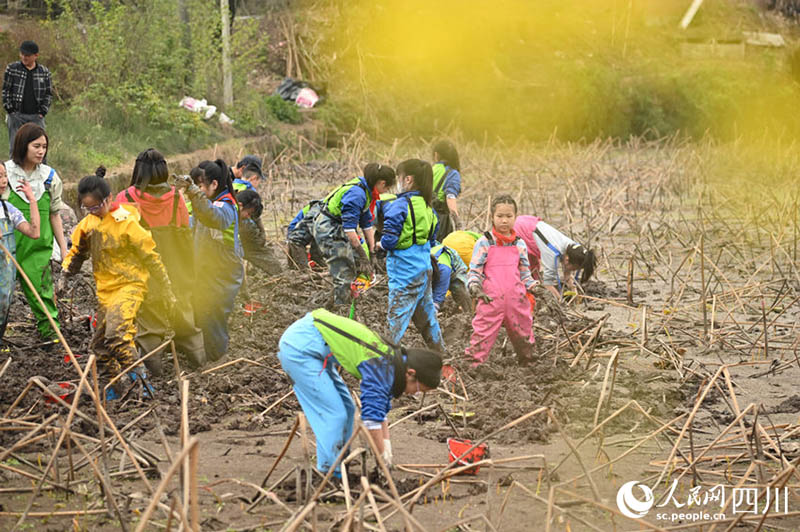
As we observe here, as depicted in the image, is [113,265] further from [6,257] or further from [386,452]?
[386,452]

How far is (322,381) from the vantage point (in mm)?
4992

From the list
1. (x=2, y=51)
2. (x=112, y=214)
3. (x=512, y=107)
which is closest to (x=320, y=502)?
(x=112, y=214)

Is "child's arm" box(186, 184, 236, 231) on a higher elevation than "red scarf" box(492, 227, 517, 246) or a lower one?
higher

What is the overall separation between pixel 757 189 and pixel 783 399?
395 inches

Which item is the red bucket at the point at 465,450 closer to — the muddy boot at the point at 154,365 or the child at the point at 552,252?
the muddy boot at the point at 154,365

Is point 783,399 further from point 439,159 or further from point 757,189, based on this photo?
point 757,189

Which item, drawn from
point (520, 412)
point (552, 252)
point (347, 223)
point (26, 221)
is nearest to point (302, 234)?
point (347, 223)

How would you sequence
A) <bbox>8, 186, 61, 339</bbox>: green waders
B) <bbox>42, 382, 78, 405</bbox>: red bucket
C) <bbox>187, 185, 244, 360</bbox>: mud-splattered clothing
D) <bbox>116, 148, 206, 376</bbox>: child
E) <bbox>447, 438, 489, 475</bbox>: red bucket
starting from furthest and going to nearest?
<bbox>187, 185, 244, 360</bbox>: mud-splattered clothing < <bbox>8, 186, 61, 339</bbox>: green waders < <bbox>116, 148, 206, 376</bbox>: child < <bbox>42, 382, 78, 405</bbox>: red bucket < <bbox>447, 438, 489, 475</bbox>: red bucket

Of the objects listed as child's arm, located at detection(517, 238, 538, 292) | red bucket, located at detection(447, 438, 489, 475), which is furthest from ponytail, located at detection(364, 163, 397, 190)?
red bucket, located at detection(447, 438, 489, 475)

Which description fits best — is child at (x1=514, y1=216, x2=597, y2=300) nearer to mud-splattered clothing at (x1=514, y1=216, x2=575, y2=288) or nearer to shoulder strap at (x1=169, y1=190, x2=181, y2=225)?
mud-splattered clothing at (x1=514, y1=216, x2=575, y2=288)

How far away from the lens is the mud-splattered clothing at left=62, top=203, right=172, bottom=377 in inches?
247

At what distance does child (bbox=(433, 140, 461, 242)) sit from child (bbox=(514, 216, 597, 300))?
5.71ft

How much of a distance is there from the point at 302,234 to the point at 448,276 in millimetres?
2424

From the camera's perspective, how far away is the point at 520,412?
Answer: 636 cm
